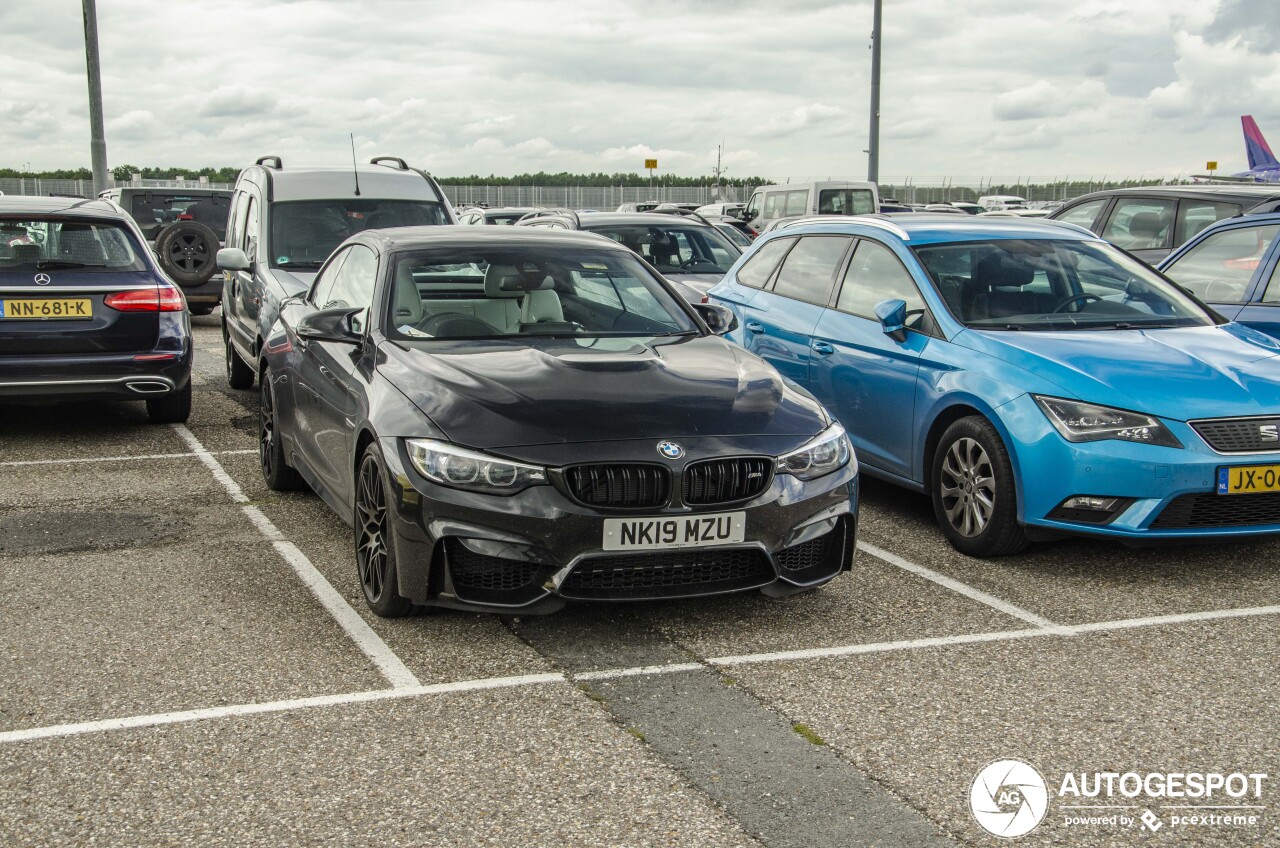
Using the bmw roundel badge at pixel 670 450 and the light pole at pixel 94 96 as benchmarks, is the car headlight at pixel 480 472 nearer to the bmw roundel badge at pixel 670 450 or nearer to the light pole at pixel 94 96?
the bmw roundel badge at pixel 670 450

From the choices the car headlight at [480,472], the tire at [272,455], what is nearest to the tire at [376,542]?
the car headlight at [480,472]

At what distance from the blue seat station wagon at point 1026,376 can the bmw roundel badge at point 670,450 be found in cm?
187

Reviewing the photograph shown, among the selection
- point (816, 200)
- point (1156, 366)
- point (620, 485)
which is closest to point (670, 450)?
point (620, 485)

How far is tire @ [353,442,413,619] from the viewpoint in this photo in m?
4.87

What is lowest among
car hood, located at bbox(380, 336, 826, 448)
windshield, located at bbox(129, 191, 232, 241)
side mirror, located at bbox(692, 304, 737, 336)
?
car hood, located at bbox(380, 336, 826, 448)

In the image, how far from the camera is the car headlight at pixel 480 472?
455cm

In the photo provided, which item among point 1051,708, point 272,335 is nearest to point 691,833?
point 1051,708

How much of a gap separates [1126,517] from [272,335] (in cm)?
466

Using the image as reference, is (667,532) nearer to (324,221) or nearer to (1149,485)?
(1149,485)

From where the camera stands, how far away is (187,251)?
16.0 metres

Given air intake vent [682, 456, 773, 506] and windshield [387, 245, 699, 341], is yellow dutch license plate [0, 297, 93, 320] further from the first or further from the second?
air intake vent [682, 456, 773, 506]

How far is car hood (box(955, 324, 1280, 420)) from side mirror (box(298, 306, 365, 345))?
2.89m

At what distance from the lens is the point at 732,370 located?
17.8 feet

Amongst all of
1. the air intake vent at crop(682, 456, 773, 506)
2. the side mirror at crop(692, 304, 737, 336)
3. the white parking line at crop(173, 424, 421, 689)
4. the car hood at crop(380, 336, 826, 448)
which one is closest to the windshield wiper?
the white parking line at crop(173, 424, 421, 689)
